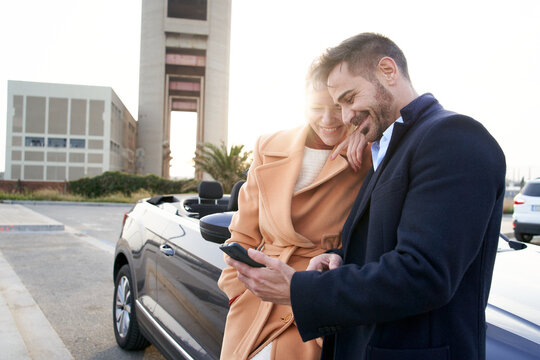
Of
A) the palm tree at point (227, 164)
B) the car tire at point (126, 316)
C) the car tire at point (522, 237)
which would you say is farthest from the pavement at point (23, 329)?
the palm tree at point (227, 164)

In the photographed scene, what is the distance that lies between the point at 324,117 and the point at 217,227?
31.1 inches

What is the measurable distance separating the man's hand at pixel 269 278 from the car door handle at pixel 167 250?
5.54 feet

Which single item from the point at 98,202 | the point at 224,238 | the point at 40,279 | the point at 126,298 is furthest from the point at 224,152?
the point at 224,238

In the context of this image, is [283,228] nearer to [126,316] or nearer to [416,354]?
[416,354]

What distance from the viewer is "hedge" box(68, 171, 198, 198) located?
987 inches

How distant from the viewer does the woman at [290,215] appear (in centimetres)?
159

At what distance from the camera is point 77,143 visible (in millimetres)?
35969

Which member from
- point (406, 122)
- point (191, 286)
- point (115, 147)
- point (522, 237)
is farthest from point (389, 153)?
point (115, 147)

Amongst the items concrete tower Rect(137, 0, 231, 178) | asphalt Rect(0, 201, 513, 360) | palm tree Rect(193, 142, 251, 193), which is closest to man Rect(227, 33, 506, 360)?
asphalt Rect(0, 201, 513, 360)

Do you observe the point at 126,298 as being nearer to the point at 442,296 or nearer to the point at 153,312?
the point at 153,312

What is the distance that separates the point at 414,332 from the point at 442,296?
13 centimetres

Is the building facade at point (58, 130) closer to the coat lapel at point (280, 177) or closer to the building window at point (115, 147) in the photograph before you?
the building window at point (115, 147)

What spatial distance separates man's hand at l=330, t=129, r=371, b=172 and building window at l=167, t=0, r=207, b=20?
139 feet

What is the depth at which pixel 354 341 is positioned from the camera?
1239 mm
